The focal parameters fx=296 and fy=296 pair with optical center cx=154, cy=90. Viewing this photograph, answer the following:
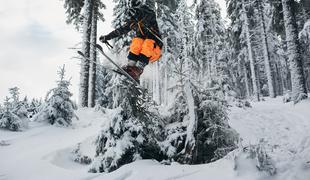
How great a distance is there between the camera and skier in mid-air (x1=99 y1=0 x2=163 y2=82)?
6.13 m

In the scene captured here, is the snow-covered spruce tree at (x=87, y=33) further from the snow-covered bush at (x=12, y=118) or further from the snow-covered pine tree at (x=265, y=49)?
the snow-covered pine tree at (x=265, y=49)

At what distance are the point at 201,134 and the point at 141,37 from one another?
2.33 meters

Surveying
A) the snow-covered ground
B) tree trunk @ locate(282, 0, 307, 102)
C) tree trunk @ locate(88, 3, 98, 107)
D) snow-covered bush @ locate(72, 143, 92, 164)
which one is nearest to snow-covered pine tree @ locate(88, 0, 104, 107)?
tree trunk @ locate(88, 3, 98, 107)

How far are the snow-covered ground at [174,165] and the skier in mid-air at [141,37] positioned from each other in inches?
82.1

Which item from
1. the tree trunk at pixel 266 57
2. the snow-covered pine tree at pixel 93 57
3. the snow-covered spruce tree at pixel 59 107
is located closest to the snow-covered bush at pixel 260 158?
the snow-covered spruce tree at pixel 59 107

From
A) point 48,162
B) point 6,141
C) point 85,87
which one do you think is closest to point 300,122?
point 48,162

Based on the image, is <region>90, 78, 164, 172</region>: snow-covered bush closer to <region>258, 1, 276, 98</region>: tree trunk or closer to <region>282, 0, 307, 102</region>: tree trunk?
<region>282, 0, 307, 102</region>: tree trunk

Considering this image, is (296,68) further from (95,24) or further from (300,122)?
(95,24)

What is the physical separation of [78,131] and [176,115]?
4.62 m

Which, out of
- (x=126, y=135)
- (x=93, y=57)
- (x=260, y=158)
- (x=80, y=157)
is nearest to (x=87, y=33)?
(x=93, y=57)

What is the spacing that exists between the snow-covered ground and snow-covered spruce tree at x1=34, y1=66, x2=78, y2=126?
370 mm

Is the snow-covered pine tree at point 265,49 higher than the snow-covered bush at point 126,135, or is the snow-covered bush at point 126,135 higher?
the snow-covered pine tree at point 265,49

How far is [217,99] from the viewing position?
19.3 ft

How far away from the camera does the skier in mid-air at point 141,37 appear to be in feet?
20.1
